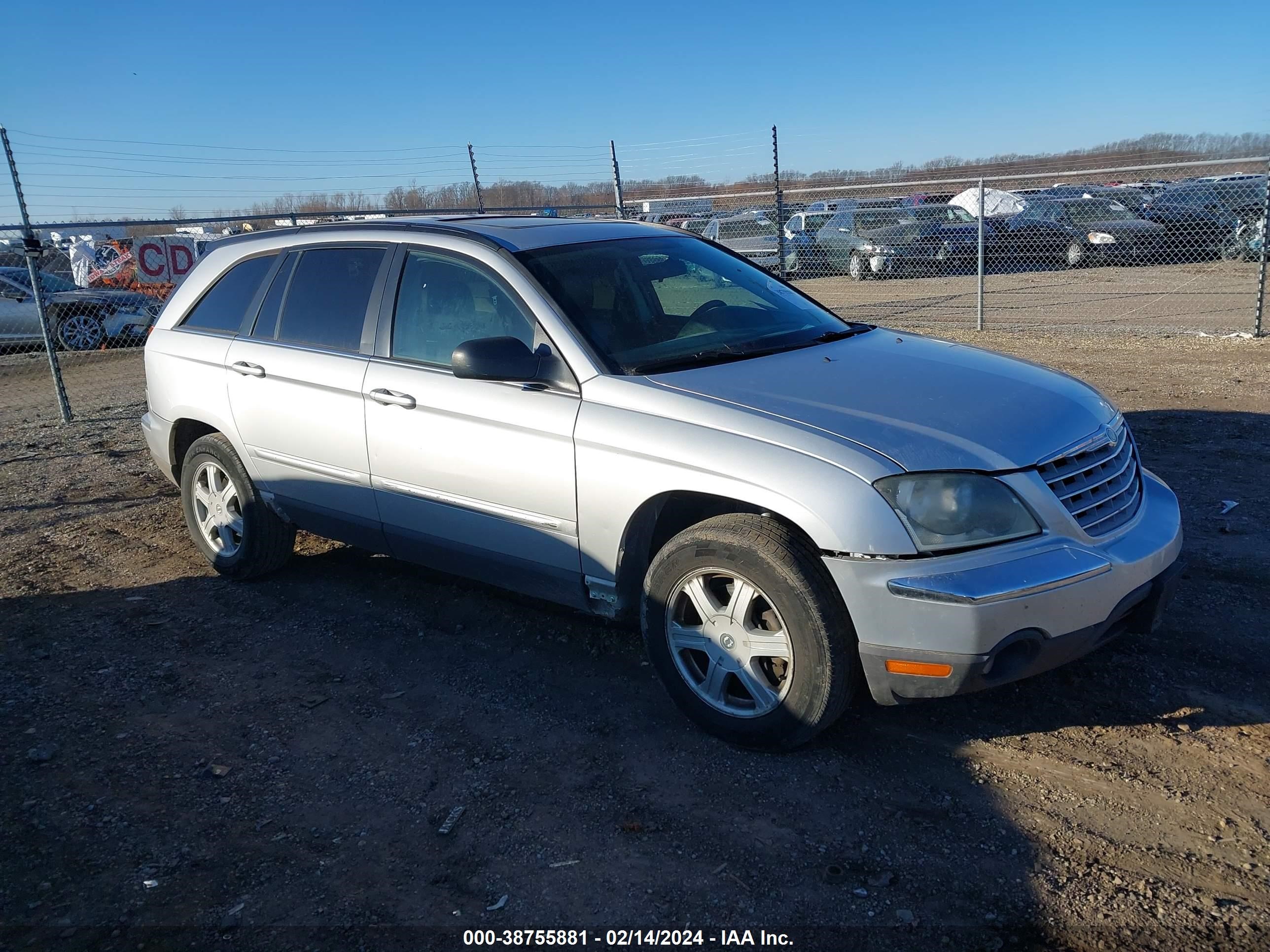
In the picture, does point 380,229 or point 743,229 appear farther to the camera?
point 743,229

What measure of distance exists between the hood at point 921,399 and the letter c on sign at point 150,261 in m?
11.4

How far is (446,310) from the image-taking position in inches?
174

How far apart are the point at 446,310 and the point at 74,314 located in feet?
44.4

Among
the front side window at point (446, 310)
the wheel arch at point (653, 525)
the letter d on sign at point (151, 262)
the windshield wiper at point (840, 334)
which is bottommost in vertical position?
the wheel arch at point (653, 525)

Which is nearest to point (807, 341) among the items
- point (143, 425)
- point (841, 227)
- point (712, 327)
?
point (712, 327)

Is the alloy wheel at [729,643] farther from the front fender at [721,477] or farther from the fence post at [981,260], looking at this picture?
the fence post at [981,260]

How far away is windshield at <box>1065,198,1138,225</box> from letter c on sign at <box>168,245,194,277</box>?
1608 centimetres

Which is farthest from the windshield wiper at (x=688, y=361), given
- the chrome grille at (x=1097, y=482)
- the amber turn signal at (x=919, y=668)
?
the amber turn signal at (x=919, y=668)

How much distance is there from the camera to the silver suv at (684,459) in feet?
10.3

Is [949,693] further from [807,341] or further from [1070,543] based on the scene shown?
[807,341]

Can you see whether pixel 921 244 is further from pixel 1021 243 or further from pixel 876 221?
pixel 1021 243

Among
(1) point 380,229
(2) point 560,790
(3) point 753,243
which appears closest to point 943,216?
(3) point 753,243

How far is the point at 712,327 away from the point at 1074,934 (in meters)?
2.66

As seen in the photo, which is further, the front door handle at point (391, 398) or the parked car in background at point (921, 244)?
the parked car in background at point (921, 244)
